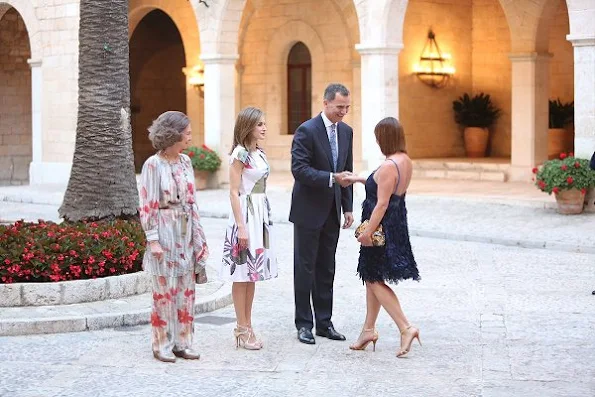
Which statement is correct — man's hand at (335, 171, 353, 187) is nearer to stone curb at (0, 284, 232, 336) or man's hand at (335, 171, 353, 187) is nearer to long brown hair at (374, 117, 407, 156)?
long brown hair at (374, 117, 407, 156)

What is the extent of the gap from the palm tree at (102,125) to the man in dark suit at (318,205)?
370 cm

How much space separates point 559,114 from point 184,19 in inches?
338

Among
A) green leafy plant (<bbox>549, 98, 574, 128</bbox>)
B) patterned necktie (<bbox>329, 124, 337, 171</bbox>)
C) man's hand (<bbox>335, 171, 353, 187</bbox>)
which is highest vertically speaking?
green leafy plant (<bbox>549, 98, 574, 128</bbox>)

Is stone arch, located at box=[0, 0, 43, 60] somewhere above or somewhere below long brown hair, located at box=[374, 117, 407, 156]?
above

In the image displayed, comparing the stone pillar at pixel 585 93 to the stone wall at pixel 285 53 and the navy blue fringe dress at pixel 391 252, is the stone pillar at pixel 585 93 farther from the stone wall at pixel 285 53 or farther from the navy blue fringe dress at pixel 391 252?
the navy blue fringe dress at pixel 391 252

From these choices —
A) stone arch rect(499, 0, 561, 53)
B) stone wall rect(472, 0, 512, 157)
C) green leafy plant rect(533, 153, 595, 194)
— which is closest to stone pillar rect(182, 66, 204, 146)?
stone wall rect(472, 0, 512, 157)

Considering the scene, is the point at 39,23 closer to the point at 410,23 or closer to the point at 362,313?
the point at 410,23

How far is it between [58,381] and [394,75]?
12791 mm

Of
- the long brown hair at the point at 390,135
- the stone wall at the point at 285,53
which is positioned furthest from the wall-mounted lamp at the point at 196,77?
the long brown hair at the point at 390,135

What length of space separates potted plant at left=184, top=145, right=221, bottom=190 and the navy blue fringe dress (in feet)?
43.7

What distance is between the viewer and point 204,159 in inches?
828

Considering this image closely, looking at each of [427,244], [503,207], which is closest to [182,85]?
[503,207]

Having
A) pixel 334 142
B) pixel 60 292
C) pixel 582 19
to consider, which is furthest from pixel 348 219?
pixel 582 19

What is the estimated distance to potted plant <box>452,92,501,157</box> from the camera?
24.4m
